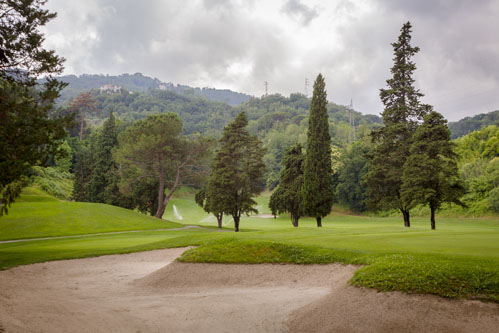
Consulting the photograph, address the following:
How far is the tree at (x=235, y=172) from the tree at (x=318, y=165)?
4895mm

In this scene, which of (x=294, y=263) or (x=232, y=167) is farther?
(x=232, y=167)

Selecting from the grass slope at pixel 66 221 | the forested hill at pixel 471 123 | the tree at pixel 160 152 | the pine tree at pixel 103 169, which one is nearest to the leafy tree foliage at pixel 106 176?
the pine tree at pixel 103 169

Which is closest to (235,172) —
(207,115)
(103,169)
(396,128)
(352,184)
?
(396,128)

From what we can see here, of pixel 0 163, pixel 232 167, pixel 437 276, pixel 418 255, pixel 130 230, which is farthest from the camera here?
pixel 232 167

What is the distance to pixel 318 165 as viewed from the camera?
33938 millimetres

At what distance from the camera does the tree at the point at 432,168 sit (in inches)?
986

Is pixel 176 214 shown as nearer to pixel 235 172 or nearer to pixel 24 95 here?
pixel 235 172

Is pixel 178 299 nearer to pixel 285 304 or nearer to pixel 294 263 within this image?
pixel 285 304

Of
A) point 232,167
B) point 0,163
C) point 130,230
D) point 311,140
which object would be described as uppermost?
point 311,140

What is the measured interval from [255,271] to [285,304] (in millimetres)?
2855

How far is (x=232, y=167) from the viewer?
3409 centimetres

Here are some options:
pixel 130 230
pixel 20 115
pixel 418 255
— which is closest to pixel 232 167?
pixel 130 230

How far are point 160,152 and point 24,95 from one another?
2720 cm

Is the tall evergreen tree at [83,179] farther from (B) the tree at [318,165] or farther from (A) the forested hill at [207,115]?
(A) the forested hill at [207,115]
